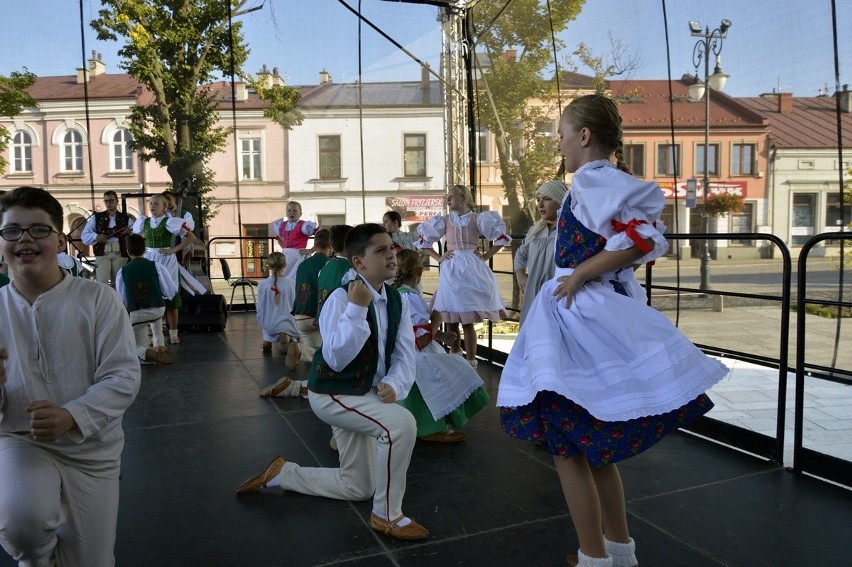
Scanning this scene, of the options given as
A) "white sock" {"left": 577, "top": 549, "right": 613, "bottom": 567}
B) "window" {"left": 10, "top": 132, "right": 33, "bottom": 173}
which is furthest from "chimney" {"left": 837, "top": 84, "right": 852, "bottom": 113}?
"window" {"left": 10, "top": 132, "right": 33, "bottom": 173}

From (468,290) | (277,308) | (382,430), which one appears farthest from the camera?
(277,308)

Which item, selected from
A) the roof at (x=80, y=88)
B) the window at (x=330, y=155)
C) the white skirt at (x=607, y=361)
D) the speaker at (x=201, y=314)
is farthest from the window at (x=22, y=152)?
the white skirt at (x=607, y=361)

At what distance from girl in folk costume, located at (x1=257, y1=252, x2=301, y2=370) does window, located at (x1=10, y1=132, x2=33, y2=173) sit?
331 inches

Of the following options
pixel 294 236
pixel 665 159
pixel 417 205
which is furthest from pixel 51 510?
pixel 417 205

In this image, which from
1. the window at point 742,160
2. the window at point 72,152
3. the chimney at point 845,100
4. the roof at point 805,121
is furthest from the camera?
the window at point 72,152

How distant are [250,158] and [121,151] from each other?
7.35 m

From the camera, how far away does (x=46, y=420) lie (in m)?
1.70

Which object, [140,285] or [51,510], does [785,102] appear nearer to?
[140,285]

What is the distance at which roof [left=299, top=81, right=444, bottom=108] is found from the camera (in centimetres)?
1009

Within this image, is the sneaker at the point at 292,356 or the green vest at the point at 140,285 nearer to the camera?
the sneaker at the point at 292,356

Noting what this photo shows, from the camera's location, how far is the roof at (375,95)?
1009cm

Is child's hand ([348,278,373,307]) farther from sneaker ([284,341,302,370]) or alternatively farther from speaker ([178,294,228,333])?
speaker ([178,294,228,333])

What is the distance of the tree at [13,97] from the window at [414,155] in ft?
18.2

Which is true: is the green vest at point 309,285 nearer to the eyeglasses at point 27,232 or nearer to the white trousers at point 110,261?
the eyeglasses at point 27,232
